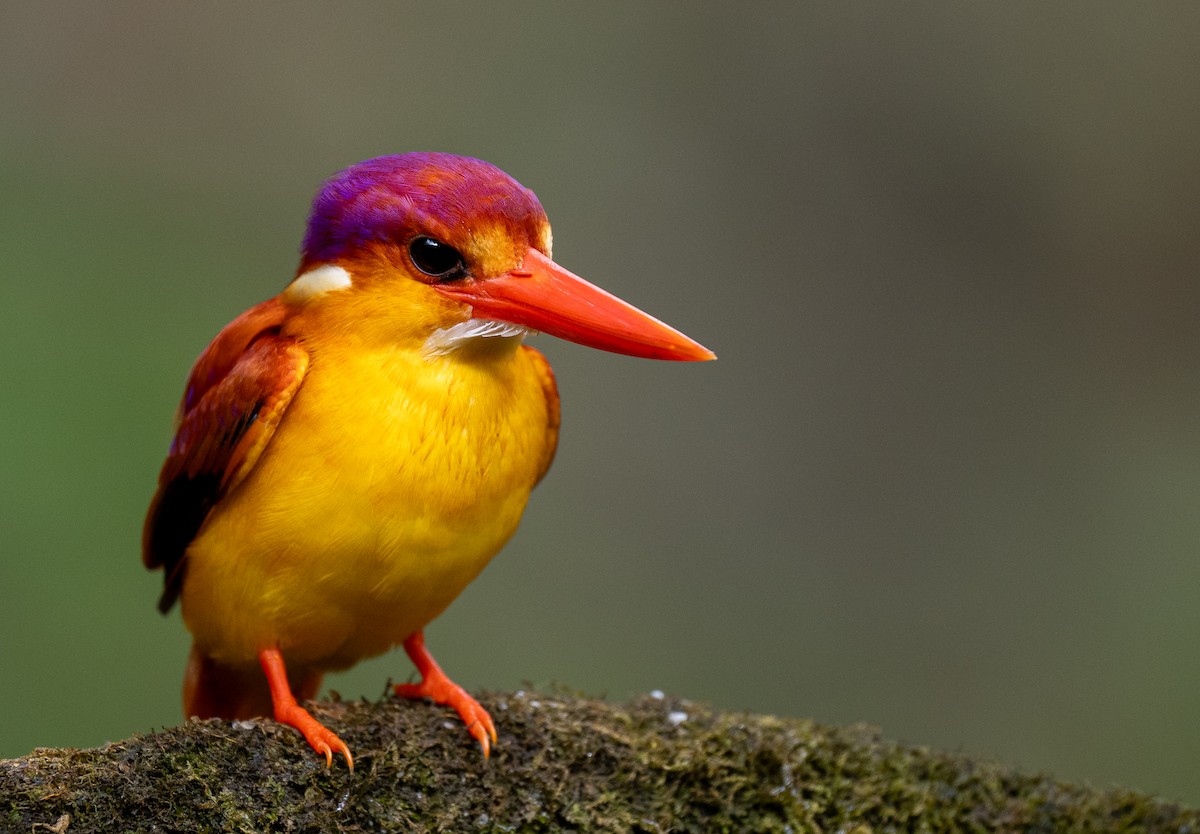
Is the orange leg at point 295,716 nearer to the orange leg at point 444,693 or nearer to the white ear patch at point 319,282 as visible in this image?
the orange leg at point 444,693

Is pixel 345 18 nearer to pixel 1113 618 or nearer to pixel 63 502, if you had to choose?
pixel 63 502

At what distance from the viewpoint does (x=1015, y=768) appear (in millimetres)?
2766

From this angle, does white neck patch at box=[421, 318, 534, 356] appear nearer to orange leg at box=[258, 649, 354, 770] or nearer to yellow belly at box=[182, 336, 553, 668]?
yellow belly at box=[182, 336, 553, 668]

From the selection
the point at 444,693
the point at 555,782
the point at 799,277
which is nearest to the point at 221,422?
the point at 444,693

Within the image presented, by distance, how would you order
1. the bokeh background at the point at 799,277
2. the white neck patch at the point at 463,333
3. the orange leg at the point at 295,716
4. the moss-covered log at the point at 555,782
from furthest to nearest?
the bokeh background at the point at 799,277
the white neck patch at the point at 463,333
the orange leg at the point at 295,716
the moss-covered log at the point at 555,782

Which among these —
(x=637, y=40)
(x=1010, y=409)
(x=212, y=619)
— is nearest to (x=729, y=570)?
(x=1010, y=409)

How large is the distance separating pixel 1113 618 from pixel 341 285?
4302 millimetres

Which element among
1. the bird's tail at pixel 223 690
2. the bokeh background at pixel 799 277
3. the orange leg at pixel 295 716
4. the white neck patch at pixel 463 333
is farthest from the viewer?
the bokeh background at pixel 799 277

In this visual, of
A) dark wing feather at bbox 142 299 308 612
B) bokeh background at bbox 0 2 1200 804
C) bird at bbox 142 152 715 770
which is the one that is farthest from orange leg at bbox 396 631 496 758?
bokeh background at bbox 0 2 1200 804

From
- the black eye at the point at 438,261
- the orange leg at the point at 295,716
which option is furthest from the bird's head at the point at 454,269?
the orange leg at the point at 295,716

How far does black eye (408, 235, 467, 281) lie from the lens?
8.05ft

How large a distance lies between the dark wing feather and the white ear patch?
0.07 meters

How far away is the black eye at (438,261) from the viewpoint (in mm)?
2453

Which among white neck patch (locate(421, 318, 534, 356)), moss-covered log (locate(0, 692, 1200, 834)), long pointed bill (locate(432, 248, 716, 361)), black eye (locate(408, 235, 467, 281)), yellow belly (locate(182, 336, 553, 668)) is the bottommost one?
moss-covered log (locate(0, 692, 1200, 834))
